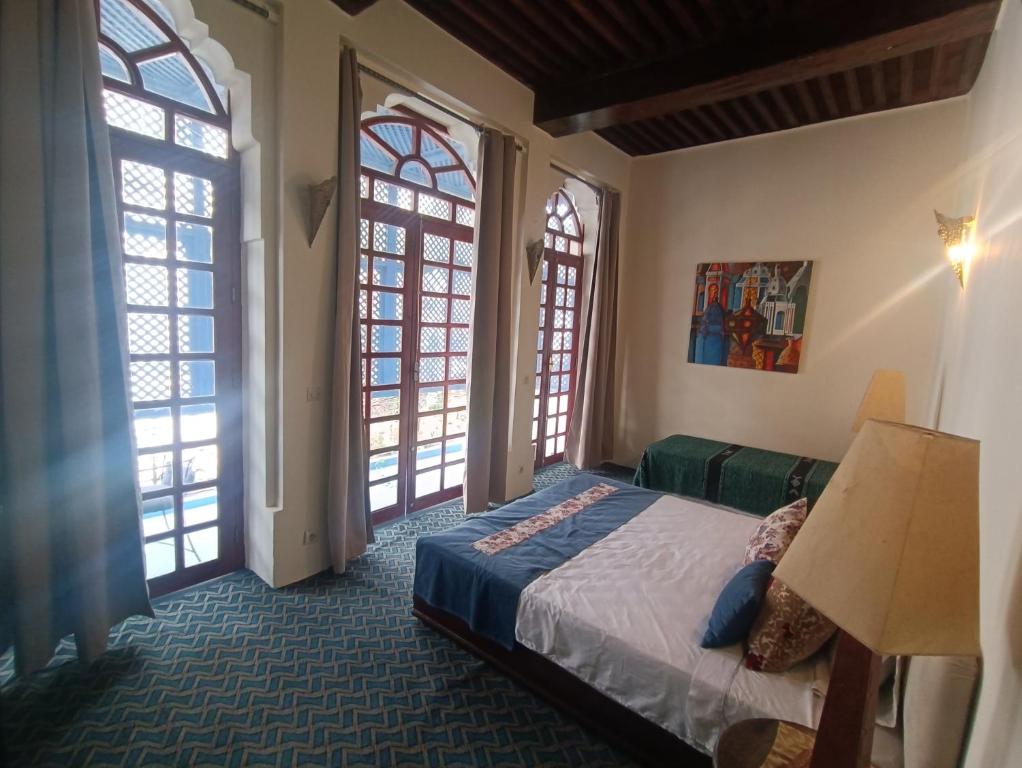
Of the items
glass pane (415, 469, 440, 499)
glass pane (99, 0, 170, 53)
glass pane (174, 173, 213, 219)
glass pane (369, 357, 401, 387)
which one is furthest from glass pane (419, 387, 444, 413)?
glass pane (99, 0, 170, 53)

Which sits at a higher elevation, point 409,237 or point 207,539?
point 409,237

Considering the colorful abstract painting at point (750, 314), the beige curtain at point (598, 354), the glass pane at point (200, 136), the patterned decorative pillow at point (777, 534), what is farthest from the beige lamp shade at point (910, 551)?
the beige curtain at point (598, 354)

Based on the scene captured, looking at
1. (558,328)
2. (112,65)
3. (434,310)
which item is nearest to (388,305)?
(434,310)

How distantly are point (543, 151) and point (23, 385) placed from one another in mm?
3567

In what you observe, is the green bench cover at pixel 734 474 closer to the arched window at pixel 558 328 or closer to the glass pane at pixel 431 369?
the arched window at pixel 558 328

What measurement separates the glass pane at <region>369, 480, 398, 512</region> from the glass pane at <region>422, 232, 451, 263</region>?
1699 millimetres

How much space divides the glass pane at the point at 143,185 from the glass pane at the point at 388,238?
1.16 m

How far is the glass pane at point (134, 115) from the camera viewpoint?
84.7 inches

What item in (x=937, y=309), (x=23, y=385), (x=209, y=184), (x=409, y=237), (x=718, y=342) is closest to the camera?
(x=23, y=385)

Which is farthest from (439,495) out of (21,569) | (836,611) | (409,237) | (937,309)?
(937,309)

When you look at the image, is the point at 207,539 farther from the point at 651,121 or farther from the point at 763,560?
the point at 651,121

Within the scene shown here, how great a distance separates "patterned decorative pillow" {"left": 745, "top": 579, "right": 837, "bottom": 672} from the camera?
160cm

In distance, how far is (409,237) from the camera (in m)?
3.39

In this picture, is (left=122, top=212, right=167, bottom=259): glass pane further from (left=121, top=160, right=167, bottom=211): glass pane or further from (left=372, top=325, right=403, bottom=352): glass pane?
(left=372, top=325, right=403, bottom=352): glass pane
